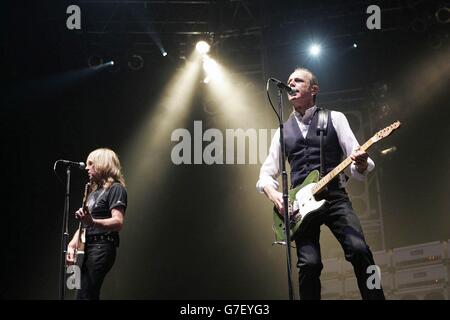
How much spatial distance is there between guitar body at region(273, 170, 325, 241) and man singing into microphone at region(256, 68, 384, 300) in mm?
57

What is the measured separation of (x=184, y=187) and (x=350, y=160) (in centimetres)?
527

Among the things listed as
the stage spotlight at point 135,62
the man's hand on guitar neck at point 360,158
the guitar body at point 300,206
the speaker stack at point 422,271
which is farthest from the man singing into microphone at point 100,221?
the speaker stack at point 422,271

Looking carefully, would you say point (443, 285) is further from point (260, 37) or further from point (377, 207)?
point (260, 37)

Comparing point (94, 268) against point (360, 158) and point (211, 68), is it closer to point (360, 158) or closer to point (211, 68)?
point (360, 158)

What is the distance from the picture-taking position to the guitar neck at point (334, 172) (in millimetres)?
4051

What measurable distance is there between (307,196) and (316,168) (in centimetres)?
25

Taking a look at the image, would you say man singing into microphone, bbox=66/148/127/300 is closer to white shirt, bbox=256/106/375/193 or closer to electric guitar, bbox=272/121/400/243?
white shirt, bbox=256/106/375/193

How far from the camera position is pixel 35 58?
27.6ft

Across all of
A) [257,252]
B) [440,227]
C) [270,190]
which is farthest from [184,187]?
[270,190]

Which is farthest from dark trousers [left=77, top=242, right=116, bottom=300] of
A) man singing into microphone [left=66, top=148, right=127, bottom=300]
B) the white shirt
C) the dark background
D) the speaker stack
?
the speaker stack

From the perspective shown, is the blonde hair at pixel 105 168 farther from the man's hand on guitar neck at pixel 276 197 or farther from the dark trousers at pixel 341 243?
the dark trousers at pixel 341 243

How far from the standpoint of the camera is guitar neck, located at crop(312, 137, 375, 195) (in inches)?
159

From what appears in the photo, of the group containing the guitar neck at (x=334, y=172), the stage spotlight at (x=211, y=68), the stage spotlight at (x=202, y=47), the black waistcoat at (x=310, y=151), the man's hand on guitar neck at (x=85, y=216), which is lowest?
the man's hand on guitar neck at (x=85, y=216)
